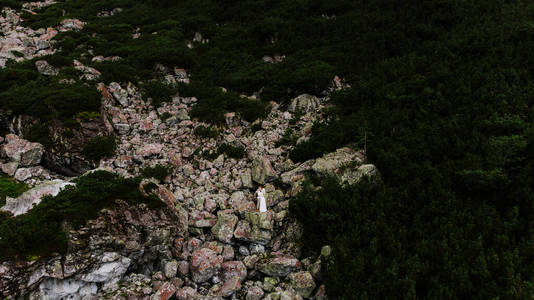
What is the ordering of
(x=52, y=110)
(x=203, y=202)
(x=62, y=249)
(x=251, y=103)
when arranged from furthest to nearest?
1. (x=251, y=103)
2. (x=52, y=110)
3. (x=203, y=202)
4. (x=62, y=249)

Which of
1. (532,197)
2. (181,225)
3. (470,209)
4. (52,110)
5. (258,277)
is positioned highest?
(52,110)

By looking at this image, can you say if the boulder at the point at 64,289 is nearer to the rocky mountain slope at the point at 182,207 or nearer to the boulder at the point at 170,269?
the rocky mountain slope at the point at 182,207

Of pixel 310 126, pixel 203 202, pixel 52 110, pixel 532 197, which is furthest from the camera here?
pixel 310 126

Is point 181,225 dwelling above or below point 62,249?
below

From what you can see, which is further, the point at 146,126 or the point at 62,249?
the point at 146,126

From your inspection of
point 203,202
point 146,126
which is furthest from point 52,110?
point 203,202

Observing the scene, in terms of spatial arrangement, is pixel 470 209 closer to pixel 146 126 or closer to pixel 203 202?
pixel 203 202
